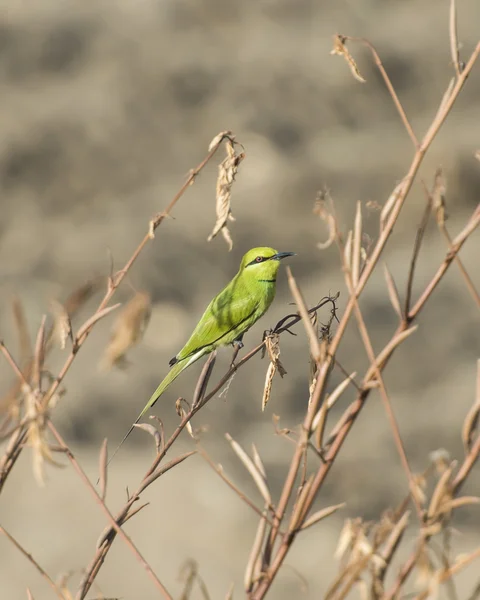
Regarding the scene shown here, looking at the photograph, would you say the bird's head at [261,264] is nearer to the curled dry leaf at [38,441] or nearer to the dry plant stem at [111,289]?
the dry plant stem at [111,289]

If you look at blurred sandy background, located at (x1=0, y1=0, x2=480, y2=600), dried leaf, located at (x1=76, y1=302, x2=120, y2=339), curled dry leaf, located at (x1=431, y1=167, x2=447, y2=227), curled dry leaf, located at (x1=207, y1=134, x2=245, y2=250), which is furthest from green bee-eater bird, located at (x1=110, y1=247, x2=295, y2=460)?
blurred sandy background, located at (x1=0, y1=0, x2=480, y2=600)

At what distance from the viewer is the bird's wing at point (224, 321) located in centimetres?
290

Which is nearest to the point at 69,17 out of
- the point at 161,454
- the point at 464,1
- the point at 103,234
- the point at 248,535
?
the point at 103,234

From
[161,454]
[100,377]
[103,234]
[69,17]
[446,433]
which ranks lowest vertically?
[446,433]

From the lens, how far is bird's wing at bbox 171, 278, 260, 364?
2898mm

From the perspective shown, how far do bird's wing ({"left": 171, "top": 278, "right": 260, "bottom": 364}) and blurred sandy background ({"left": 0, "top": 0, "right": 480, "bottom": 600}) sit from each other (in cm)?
255

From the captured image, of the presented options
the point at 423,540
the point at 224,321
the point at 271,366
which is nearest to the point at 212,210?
the point at 224,321

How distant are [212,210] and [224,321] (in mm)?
3492

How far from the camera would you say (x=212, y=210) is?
253 inches

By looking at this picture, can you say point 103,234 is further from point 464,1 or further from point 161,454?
point 161,454

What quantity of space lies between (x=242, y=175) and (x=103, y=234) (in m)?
1.22

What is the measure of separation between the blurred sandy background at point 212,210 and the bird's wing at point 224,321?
2.55 meters

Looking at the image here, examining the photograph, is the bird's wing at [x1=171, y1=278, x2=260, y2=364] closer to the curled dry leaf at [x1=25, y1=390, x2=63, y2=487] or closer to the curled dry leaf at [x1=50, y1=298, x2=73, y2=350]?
the curled dry leaf at [x1=50, y1=298, x2=73, y2=350]

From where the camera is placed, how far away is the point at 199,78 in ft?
22.5
